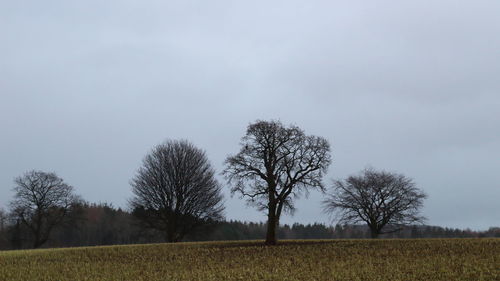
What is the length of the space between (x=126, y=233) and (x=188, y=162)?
186 feet

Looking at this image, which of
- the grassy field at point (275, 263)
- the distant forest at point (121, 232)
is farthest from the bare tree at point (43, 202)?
the grassy field at point (275, 263)

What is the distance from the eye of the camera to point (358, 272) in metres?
24.9

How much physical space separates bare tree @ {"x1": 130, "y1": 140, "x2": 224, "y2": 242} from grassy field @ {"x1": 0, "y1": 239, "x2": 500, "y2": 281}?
20001 millimetres

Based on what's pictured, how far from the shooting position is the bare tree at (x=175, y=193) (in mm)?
62031

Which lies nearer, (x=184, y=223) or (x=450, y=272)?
(x=450, y=272)

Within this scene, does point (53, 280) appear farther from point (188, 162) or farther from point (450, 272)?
point (188, 162)

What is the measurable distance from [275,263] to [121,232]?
8830cm

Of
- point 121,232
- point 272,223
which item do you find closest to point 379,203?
point 272,223

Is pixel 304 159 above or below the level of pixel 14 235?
above

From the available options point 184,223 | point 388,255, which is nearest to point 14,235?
point 184,223

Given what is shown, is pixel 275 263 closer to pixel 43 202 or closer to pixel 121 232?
pixel 43 202

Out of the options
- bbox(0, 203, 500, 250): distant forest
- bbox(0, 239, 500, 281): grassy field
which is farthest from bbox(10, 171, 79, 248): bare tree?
bbox(0, 239, 500, 281): grassy field

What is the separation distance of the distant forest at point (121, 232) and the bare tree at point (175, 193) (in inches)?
85.9

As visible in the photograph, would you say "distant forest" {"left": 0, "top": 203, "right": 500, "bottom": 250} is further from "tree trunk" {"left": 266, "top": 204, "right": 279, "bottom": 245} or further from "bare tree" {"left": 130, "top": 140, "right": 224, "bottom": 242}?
"tree trunk" {"left": 266, "top": 204, "right": 279, "bottom": 245}
